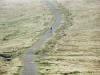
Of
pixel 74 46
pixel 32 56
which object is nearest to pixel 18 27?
pixel 74 46

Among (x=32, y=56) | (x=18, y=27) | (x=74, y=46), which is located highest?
(x=18, y=27)

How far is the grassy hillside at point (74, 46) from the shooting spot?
59531 mm

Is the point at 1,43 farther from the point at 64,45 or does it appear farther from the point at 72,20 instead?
the point at 72,20

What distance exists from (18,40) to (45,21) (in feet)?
78.0

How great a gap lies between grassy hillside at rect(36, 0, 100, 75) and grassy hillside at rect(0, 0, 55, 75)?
19.5 feet

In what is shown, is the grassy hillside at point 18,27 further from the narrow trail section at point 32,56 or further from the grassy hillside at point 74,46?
the grassy hillside at point 74,46

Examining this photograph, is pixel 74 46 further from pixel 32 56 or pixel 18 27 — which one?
pixel 18 27

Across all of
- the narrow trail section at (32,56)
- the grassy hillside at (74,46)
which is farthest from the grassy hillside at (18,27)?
the grassy hillside at (74,46)

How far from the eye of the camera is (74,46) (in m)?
76.1

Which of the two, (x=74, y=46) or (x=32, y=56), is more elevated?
(x=74, y=46)

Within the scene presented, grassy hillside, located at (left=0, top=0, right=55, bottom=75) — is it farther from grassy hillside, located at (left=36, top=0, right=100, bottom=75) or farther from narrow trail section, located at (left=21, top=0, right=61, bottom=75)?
grassy hillside, located at (left=36, top=0, right=100, bottom=75)

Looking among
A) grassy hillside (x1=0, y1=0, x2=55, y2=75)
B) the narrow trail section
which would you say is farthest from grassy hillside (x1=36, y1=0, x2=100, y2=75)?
grassy hillside (x1=0, y1=0, x2=55, y2=75)

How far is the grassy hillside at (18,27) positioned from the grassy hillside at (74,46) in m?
5.95

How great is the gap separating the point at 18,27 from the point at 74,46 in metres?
30.2
